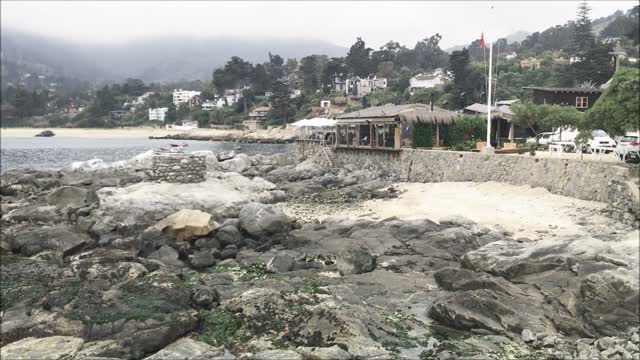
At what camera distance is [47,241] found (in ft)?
54.4

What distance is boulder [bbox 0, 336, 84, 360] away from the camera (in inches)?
366

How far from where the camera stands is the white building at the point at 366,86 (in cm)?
11325

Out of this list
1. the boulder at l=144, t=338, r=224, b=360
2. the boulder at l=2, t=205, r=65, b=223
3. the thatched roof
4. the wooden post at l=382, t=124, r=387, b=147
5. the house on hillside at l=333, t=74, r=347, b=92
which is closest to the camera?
the boulder at l=144, t=338, r=224, b=360

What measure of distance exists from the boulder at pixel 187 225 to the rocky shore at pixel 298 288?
0.17 ft

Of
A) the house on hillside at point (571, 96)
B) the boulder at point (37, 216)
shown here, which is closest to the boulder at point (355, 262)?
the boulder at point (37, 216)

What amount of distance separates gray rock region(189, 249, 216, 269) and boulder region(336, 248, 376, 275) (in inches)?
170

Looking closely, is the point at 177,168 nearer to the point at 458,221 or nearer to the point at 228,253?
the point at 228,253

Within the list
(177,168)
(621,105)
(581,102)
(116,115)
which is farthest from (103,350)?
(116,115)

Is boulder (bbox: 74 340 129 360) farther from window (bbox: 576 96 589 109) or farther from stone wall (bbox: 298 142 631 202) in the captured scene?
window (bbox: 576 96 589 109)

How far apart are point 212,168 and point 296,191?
24.9 ft

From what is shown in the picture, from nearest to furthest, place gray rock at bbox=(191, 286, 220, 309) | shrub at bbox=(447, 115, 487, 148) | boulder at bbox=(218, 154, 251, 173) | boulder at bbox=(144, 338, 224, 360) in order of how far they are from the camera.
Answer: boulder at bbox=(144, 338, 224, 360), gray rock at bbox=(191, 286, 220, 309), shrub at bbox=(447, 115, 487, 148), boulder at bbox=(218, 154, 251, 173)

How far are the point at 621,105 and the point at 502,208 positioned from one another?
6259 millimetres

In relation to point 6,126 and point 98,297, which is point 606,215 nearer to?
point 98,297

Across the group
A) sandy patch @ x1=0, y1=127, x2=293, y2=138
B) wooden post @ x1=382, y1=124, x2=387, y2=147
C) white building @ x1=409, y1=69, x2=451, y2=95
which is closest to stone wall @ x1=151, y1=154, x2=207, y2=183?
wooden post @ x1=382, y1=124, x2=387, y2=147
